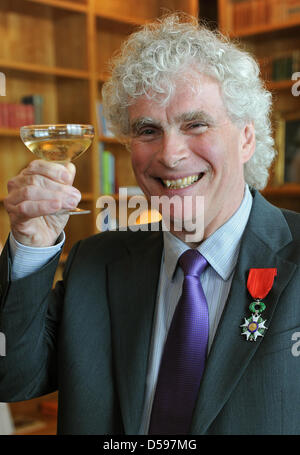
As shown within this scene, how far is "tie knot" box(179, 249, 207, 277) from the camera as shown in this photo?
1.35 m

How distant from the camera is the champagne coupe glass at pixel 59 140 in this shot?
1072 millimetres

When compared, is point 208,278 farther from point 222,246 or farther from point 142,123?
point 142,123

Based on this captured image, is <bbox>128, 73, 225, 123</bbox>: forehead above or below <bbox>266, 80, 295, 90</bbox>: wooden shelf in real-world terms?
below

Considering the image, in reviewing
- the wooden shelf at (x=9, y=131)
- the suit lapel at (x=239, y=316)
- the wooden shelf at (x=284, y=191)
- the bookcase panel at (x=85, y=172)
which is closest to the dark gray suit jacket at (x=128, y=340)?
the suit lapel at (x=239, y=316)

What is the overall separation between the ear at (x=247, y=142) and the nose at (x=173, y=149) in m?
0.20

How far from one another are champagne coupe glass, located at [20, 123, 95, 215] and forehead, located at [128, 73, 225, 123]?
0.28 m

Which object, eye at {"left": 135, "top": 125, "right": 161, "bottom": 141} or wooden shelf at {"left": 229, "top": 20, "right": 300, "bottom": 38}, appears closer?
eye at {"left": 135, "top": 125, "right": 161, "bottom": 141}

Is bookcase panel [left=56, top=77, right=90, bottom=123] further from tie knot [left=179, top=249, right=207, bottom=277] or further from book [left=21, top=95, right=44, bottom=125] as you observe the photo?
tie knot [left=179, top=249, right=207, bottom=277]

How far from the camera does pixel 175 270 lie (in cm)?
142

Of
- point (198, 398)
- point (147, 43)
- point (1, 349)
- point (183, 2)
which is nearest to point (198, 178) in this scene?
point (147, 43)

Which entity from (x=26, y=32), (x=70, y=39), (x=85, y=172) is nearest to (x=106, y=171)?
(x=85, y=172)

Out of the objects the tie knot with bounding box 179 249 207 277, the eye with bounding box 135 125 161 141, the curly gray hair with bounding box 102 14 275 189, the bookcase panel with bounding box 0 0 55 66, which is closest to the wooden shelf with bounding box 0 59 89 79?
the bookcase panel with bounding box 0 0 55 66

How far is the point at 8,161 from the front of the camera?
11.8ft
